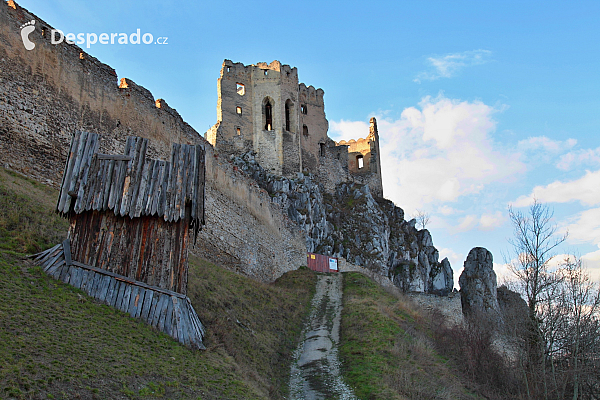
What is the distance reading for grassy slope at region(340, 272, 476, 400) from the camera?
12.1m

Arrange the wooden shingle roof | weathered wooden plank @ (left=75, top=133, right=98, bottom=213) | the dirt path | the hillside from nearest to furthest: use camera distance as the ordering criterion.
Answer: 1. the hillside
2. weathered wooden plank @ (left=75, top=133, right=98, bottom=213)
3. the wooden shingle roof
4. the dirt path

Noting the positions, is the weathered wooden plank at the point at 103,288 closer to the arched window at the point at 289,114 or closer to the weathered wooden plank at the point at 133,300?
the weathered wooden plank at the point at 133,300

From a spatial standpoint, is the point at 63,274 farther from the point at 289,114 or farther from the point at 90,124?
the point at 289,114

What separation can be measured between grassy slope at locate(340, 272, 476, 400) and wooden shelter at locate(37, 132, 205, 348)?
4637mm

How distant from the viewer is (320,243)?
43031 millimetres

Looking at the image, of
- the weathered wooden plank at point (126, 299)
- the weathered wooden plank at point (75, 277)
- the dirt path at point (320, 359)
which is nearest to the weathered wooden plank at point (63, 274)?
the weathered wooden plank at point (75, 277)

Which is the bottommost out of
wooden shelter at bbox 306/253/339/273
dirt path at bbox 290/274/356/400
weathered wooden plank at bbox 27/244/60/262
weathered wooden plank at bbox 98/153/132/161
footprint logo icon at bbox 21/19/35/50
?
dirt path at bbox 290/274/356/400

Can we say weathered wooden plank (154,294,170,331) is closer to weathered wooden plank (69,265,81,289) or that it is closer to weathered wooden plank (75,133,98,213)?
weathered wooden plank (69,265,81,289)

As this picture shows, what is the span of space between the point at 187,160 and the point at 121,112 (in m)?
9.01

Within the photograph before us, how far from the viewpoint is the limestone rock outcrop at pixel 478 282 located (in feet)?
129

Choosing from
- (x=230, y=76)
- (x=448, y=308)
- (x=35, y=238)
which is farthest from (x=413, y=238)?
(x=35, y=238)

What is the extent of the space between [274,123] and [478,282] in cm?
2403

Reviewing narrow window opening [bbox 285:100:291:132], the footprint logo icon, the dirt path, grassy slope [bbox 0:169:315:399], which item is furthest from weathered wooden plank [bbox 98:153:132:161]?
narrow window opening [bbox 285:100:291:132]

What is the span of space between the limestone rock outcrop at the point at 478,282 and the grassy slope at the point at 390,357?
19.2 metres
